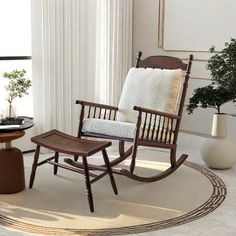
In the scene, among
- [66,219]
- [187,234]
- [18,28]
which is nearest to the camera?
[187,234]

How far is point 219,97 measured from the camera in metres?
3.63

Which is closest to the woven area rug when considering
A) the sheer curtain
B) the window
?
the sheer curtain

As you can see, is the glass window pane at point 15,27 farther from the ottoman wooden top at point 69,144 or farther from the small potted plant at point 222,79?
the small potted plant at point 222,79

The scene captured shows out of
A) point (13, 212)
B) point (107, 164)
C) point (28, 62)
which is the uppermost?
point (28, 62)

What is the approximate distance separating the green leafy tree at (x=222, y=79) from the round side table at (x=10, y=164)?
57.6 inches

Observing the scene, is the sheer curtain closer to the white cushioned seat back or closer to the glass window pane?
the glass window pane

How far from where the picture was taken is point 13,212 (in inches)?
110

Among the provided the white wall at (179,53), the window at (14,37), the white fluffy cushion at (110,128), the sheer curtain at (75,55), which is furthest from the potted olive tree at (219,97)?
the window at (14,37)

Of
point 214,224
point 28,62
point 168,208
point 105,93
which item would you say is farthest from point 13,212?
point 105,93

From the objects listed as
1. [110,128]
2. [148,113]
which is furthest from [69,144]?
[148,113]

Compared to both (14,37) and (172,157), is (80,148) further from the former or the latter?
(14,37)

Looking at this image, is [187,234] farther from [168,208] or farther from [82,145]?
[82,145]

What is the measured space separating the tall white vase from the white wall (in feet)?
1.78

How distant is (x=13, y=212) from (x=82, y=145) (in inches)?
24.8
